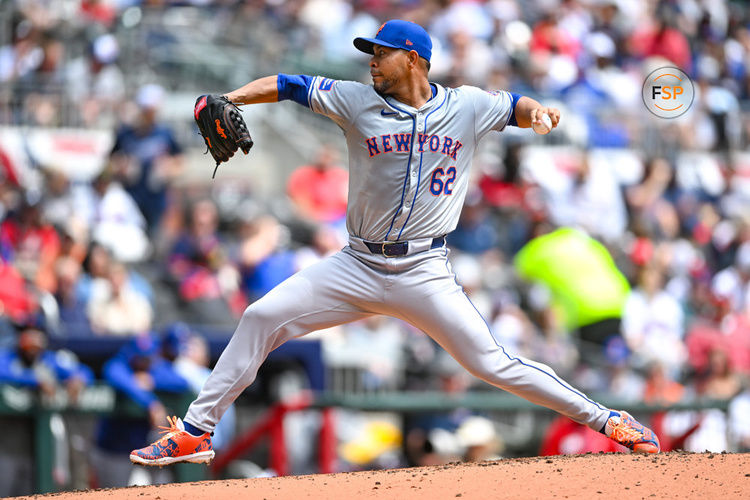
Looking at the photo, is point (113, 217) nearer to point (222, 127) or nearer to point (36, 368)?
point (36, 368)

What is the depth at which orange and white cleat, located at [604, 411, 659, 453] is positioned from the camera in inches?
205

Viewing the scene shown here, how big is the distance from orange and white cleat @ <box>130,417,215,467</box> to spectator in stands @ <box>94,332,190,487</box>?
2707 millimetres

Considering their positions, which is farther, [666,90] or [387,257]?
[666,90]

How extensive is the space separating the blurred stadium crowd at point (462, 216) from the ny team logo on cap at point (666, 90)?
2.47 meters

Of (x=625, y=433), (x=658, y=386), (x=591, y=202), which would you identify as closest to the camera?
(x=625, y=433)

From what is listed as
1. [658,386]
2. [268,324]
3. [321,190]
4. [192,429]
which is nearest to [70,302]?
[321,190]

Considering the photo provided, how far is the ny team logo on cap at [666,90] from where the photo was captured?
673 cm

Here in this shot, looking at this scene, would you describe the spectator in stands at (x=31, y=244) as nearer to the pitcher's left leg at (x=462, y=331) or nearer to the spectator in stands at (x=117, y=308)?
the spectator in stands at (x=117, y=308)

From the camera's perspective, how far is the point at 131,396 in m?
7.60

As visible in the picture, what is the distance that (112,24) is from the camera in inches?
461

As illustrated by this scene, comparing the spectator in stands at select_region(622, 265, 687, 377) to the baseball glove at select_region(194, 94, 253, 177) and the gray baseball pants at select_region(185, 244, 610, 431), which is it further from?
the baseball glove at select_region(194, 94, 253, 177)

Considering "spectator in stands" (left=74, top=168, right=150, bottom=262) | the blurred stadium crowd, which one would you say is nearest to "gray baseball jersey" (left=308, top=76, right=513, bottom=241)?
the blurred stadium crowd

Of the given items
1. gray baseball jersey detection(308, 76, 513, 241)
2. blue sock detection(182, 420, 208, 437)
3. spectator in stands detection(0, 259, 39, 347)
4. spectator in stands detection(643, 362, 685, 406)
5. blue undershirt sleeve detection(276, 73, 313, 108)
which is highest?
blue undershirt sleeve detection(276, 73, 313, 108)

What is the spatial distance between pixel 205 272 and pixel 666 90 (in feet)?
13.8
